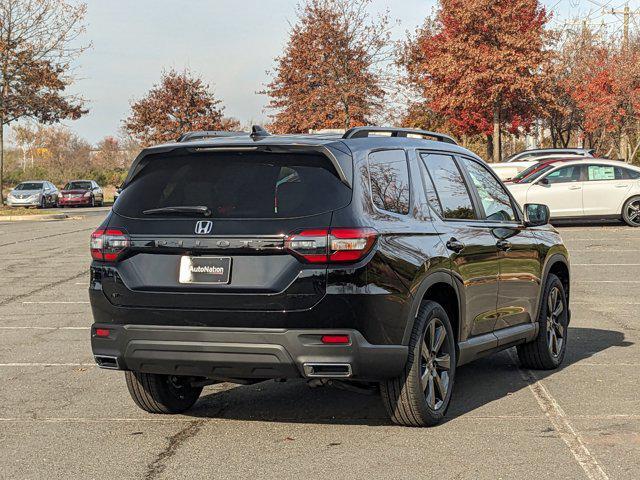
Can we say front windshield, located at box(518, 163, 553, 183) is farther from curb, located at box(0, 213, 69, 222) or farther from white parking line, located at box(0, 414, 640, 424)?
white parking line, located at box(0, 414, 640, 424)

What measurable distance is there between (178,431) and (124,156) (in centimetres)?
10917

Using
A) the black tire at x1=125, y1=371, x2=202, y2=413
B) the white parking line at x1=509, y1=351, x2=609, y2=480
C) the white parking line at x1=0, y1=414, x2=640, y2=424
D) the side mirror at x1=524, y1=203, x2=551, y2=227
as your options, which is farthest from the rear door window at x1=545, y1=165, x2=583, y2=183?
the black tire at x1=125, y1=371, x2=202, y2=413

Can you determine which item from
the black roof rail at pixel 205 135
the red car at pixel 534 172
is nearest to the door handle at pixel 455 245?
the black roof rail at pixel 205 135

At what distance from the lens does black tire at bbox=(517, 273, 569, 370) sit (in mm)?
8531

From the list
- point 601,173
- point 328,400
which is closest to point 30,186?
point 601,173

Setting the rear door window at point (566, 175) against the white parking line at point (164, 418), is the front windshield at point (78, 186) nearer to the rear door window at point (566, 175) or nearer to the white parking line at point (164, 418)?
the rear door window at point (566, 175)

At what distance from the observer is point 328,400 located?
756 cm

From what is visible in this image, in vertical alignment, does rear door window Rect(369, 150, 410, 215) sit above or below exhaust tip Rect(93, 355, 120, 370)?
above

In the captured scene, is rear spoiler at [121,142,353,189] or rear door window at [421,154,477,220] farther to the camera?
rear door window at [421,154,477,220]

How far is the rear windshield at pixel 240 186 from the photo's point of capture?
6027 mm

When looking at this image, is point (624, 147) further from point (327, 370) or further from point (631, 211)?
point (327, 370)

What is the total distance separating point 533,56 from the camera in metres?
39.0

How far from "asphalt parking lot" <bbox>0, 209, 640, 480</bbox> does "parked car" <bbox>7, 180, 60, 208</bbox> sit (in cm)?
4234

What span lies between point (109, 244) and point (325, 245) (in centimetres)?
137
